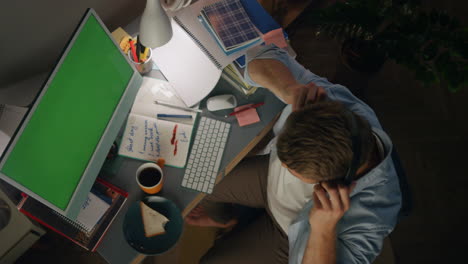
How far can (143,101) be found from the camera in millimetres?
1308

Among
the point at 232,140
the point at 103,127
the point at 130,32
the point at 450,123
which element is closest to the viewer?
the point at 103,127

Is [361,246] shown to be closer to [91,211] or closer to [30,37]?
[91,211]

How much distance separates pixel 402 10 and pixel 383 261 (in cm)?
110

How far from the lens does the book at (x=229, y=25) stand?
1334mm

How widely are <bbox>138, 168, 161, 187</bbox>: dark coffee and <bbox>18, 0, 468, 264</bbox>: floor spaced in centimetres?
76

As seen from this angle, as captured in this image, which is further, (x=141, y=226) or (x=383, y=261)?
(x=383, y=261)

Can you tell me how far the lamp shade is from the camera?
40.1 inches

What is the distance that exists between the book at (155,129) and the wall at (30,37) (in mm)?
337

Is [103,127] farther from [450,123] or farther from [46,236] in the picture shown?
[450,123]

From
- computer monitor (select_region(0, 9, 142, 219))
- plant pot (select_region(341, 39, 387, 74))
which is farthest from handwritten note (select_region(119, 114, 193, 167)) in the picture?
plant pot (select_region(341, 39, 387, 74))

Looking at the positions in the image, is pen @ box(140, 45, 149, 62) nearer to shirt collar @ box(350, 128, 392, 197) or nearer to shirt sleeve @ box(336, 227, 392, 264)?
shirt collar @ box(350, 128, 392, 197)

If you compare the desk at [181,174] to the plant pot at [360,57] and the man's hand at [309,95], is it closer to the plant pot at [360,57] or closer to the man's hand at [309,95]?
the man's hand at [309,95]

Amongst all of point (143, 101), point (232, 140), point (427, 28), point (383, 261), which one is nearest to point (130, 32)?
point (143, 101)

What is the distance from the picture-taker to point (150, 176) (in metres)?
1.17
